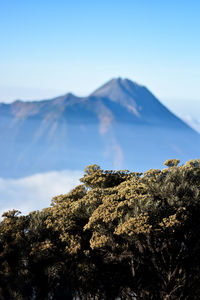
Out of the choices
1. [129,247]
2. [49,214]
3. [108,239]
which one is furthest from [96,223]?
[49,214]

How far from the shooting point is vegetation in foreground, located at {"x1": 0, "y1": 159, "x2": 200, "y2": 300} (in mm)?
16188

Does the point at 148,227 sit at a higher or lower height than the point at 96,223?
lower

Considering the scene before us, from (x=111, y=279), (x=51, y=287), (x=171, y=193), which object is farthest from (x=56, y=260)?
(x=171, y=193)

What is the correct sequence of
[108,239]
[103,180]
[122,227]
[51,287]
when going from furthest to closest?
[103,180] → [51,287] → [108,239] → [122,227]

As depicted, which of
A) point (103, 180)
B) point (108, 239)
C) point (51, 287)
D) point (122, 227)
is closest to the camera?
point (122, 227)

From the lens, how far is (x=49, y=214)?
19.0 metres

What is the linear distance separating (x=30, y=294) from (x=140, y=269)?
213 inches

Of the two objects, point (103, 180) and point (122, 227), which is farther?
point (103, 180)

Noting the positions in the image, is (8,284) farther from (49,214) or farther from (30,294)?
(49,214)

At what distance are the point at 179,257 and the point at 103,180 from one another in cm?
593

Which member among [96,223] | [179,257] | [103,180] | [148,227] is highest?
[103,180]

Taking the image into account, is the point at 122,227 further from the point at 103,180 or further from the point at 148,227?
the point at 103,180

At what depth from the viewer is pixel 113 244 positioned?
16.7 metres

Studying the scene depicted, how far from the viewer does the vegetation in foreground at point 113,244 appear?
637 inches
